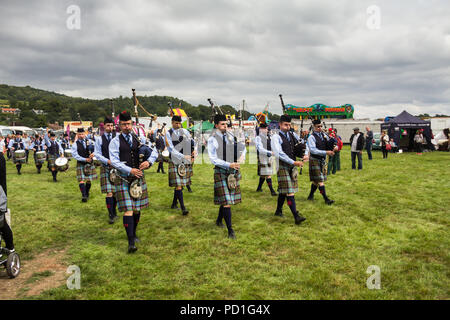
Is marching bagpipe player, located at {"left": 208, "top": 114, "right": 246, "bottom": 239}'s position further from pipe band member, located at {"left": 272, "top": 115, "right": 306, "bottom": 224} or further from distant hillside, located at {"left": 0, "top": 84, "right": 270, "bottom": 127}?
distant hillside, located at {"left": 0, "top": 84, "right": 270, "bottom": 127}

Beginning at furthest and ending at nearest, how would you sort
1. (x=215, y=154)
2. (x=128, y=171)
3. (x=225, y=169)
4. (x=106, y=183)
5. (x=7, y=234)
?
(x=106, y=183) < (x=225, y=169) < (x=215, y=154) < (x=128, y=171) < (x=7, y=234)

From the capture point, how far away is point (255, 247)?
4773 mm

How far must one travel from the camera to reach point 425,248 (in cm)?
457

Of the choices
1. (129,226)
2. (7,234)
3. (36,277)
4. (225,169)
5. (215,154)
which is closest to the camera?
(36,277)

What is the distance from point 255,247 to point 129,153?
2587mm

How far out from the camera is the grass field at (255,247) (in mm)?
3514

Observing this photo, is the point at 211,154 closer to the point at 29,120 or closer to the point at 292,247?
the point at 292,247

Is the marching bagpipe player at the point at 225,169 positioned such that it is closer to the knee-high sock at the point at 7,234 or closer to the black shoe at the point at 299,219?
the black shoe at the point at 299,219

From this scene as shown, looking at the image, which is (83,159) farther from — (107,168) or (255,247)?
(255,247)

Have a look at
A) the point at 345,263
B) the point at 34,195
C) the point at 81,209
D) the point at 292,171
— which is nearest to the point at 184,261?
the point at 345,263

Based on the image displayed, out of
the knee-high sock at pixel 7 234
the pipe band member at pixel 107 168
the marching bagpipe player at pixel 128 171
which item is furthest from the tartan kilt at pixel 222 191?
the knee-high sock at pixel 7 234

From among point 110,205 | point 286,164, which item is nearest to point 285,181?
point 286,164
